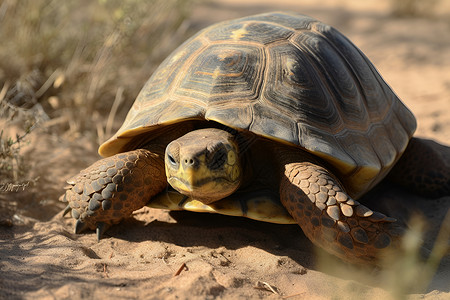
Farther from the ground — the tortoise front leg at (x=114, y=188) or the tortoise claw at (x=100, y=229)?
the tortoise front leg at (x=114, y=188)

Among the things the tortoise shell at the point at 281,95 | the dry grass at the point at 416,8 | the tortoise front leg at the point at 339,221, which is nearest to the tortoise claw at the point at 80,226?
the tortoise shell at the point at 281,95

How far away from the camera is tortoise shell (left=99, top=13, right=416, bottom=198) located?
2.63 meters

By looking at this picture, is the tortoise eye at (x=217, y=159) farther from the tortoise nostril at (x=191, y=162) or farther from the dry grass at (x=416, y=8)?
the dry grass at (x=416, y=8)

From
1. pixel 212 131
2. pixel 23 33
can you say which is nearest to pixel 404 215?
pixel 212 131

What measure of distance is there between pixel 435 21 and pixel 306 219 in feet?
25.6

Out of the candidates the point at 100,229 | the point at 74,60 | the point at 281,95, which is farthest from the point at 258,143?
the point at 74,60

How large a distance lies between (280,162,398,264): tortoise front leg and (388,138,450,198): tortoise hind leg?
1.28 meters

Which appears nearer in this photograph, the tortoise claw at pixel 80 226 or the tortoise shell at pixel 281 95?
the tortoise shell at pixel 281 95

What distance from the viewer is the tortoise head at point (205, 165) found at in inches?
92.5

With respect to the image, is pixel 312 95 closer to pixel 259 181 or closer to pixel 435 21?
pixel 259 181

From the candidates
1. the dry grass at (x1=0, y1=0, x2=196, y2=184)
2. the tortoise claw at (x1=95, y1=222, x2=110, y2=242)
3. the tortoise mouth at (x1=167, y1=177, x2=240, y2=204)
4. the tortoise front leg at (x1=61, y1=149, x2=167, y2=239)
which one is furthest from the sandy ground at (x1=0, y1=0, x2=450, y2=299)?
the dry grass at (x1=0, y1=0, x2=196, y2=184)

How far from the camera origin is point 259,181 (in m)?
Result: 2.82

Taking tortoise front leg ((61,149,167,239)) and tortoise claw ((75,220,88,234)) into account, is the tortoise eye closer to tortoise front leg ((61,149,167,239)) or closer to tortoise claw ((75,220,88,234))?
tortoise front leg ((61,149,167,239))

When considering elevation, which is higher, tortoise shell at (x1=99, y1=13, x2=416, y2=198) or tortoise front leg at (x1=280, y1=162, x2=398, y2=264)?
tortoise shell at (x1=99, y1=13, x2=416, y2=198)
